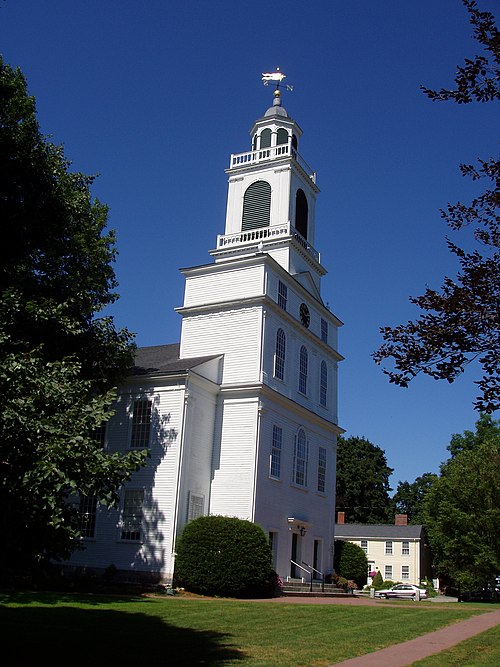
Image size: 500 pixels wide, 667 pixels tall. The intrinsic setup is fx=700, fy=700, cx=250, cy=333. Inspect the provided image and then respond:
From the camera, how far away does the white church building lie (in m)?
28.5

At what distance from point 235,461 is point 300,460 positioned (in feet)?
16.3

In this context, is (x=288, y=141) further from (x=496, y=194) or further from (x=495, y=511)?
(x=496, y=194)

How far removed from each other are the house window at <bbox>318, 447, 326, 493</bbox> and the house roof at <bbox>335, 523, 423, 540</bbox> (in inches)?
1181

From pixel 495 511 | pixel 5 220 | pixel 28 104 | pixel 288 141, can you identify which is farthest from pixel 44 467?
pixel 495 511

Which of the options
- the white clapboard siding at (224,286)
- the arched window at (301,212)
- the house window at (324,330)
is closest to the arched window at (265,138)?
the arched window at (301,212)

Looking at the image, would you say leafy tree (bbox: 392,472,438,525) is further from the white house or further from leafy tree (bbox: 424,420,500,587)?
leafy tree (bbox: 424,420,500,587)

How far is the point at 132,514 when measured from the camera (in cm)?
2856

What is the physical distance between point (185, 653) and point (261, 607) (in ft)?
30.0

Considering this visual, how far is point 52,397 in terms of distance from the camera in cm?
1455

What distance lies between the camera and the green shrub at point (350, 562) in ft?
119

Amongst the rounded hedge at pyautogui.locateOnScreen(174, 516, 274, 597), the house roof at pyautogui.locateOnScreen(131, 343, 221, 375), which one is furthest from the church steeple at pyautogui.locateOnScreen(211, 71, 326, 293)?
the rounded hedge at pyautogui.locateOnScreen(174, 516, 274, 597)

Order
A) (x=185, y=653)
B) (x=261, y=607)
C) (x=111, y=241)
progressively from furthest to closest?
(x=111, y=241)
(x=261, y=607)
(x=185, y=653)

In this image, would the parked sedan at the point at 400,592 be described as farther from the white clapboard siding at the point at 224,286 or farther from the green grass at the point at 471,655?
the green grass at the point at 471,655

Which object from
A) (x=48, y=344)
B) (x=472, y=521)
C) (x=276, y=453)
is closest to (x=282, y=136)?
(x=276, y=453)
